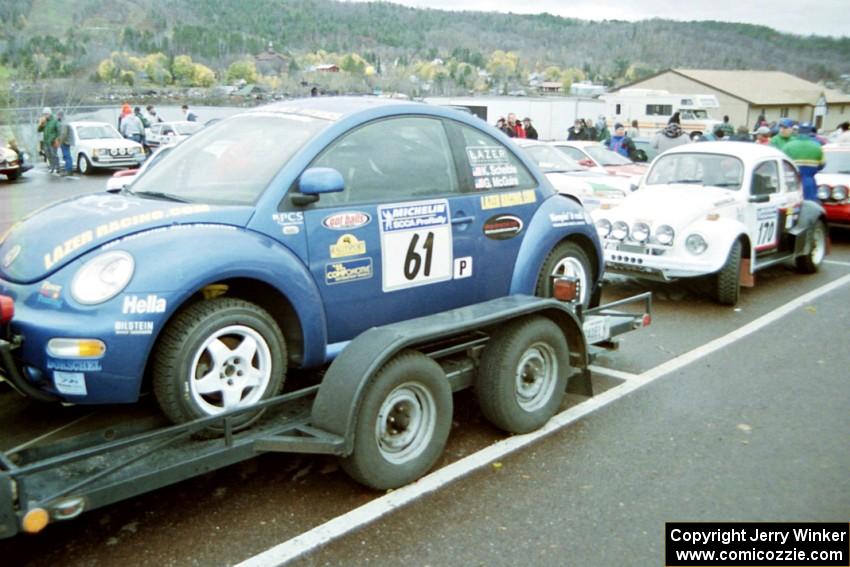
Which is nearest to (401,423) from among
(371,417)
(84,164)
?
(371,417)

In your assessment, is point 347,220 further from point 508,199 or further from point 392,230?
point 508,199

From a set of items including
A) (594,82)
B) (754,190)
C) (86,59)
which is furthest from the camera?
(594,82)

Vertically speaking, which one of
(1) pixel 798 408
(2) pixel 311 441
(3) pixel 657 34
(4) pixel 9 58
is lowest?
(1) pixel 798 408

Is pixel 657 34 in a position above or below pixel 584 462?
above

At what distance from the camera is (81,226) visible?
143 inches

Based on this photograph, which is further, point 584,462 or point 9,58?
point 9,58

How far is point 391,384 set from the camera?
374 cm

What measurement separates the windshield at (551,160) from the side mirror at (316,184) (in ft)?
34.7

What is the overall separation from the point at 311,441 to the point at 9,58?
37.0 metres

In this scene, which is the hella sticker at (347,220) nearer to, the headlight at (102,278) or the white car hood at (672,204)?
the headlight at (102,278)

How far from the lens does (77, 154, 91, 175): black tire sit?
22516 mm

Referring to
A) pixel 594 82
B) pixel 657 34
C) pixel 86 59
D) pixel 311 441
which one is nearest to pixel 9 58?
pixel 86 59

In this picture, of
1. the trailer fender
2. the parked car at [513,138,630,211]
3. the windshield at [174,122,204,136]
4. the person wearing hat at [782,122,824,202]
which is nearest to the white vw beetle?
the person wearing hat at [782,122,824,202]

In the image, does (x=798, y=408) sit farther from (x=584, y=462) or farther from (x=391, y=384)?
(x=391, y=384)
